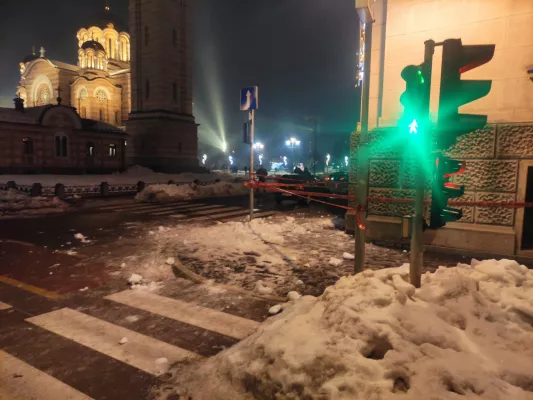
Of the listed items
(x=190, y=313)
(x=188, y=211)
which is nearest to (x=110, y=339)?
(x=190, y=313)

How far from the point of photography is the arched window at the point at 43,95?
206 feet

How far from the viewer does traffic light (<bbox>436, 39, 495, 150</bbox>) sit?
3.62 m

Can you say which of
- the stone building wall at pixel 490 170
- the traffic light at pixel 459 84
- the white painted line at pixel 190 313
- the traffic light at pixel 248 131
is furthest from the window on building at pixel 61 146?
the traffic light at pixel 459 84

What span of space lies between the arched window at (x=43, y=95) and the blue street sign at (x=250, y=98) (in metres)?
63.7

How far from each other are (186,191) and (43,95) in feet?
188

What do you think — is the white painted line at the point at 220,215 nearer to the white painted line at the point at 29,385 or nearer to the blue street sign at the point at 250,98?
the blue street sign at the point at 250,98

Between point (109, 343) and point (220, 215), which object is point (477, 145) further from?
point (220, 215)

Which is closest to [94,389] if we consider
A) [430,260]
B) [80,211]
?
[430,260]

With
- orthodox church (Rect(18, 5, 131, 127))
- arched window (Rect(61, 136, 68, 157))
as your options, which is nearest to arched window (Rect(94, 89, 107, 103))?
orthodox church (Rect(18, 5, 131, 127))

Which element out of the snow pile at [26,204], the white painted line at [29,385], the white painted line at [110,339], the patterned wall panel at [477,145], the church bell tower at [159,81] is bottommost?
the white painted line at [29,385]

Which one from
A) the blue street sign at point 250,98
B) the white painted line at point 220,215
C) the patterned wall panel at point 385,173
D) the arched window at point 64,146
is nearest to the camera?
the patterned wall panel at point 385,173

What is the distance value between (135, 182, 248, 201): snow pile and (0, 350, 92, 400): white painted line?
15.9 meters

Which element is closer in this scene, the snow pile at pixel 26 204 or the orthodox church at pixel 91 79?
the snow pile at pixel 26 204

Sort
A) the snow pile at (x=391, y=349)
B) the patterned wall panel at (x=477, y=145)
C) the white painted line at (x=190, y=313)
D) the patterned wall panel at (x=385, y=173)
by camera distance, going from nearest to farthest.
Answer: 1. the snow pile at (x=391, y=349)
2. the white painted line at (x=190, y=313)
3. the patterned wall panel at (x=477, y=145)
4. the patterned wall panel at (x=385, y=173)
